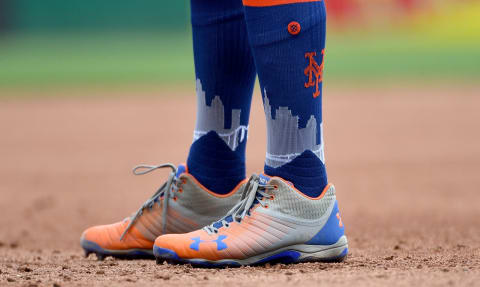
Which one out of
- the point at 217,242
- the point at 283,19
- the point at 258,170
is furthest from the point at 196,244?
the point at 258,170

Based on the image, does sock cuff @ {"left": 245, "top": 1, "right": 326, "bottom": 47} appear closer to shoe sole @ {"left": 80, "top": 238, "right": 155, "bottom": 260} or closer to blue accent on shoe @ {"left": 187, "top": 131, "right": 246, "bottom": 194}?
blue accent on shoe @ {"left": 187, "top": 131, "right": 246, "bottom": 194}

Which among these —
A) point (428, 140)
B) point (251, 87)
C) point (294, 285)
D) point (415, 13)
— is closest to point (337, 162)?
point (428, 140)

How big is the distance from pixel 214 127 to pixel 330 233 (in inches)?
16.7

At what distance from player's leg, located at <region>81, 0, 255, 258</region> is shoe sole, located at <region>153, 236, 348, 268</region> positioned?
23 cm

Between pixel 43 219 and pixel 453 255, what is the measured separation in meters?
1.97

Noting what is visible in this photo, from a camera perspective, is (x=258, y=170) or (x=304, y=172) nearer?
(x=304, y=172)

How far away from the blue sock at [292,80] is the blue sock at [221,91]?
0.78 feet

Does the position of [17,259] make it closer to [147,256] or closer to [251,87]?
[147,256]

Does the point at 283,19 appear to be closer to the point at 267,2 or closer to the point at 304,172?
the point at 267,2

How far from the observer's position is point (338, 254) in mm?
1657

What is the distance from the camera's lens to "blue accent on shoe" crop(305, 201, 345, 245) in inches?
64.2

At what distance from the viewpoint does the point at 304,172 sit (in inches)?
64.0

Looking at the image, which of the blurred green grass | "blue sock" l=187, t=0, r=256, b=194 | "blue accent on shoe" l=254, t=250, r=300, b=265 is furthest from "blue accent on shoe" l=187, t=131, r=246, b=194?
the blurred green grass

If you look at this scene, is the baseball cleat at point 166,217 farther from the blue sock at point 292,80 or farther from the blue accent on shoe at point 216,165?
the blue sock at point 292,80
